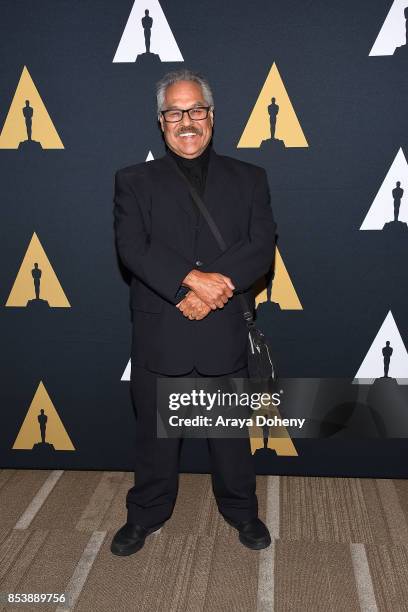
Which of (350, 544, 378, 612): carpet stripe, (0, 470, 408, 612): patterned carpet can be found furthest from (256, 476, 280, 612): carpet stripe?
(350, 544, 378, 612): carpet stripe

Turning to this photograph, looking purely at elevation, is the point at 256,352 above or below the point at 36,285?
below

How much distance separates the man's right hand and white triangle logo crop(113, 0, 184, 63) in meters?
1.12

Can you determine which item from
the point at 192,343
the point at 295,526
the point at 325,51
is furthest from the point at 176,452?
the point at 325,51

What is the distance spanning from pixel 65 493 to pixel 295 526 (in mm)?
1155

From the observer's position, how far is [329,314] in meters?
3.16

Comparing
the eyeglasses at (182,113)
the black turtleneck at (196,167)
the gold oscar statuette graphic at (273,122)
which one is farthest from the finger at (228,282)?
the gold oscar statuette graphic at (273,122)

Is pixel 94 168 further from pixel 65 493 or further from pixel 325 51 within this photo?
pixel 65 493

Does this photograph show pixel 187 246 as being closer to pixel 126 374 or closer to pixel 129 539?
pixel 126 374

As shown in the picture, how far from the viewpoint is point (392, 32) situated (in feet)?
9.30

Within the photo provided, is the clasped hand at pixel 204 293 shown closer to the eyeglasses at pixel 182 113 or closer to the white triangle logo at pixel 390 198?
the eyeglasses at pixel 182 113

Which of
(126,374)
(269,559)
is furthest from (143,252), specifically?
(269,559)

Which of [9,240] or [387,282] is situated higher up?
[9,240]

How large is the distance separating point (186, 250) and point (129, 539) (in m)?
1.25

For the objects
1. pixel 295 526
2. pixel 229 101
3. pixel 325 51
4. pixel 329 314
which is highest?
pixel 325 51
